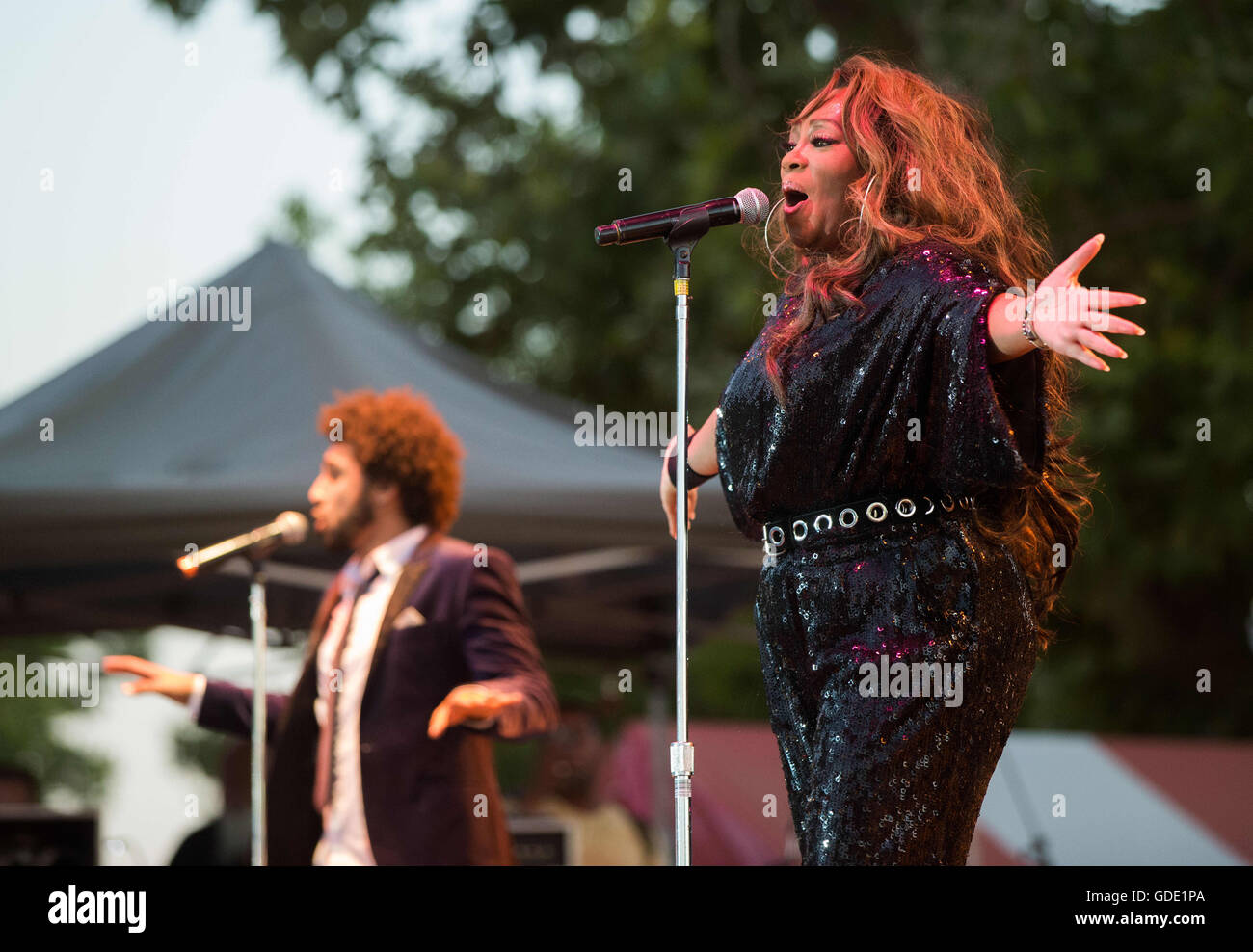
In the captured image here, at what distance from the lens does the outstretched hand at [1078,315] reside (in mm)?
2109

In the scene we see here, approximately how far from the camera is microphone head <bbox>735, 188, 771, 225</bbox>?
2.85 meters

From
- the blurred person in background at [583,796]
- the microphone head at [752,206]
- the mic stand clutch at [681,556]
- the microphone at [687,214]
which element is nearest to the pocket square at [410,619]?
the mic stand clutch at [681,556]

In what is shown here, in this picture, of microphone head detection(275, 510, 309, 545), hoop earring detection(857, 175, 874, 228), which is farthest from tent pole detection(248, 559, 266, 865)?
hoop earring detection(857, 175, 874, 228)

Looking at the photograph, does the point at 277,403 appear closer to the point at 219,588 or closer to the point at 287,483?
the point at 287,483

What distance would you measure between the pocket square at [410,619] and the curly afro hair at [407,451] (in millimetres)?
428

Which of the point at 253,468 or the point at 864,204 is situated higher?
the point at 864,204

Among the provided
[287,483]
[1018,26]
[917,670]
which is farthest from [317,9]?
[917,670]

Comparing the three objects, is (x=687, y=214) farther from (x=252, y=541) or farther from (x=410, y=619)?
(x=252, y=541)

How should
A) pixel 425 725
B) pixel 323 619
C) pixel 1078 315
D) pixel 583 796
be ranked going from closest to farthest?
pixel 1078 315 → pixel 425 725 → pixel 323 619 → pixel 583 796

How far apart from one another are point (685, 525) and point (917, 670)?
0.56 m

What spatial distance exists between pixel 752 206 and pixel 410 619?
77.1 inches

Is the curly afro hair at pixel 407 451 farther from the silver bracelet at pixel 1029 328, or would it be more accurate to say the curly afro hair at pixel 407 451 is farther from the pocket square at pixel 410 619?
the silver bracelet at pixel 1029 328

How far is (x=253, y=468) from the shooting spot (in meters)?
5.46

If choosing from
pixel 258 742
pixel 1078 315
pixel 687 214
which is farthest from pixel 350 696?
pixel 1078 315
